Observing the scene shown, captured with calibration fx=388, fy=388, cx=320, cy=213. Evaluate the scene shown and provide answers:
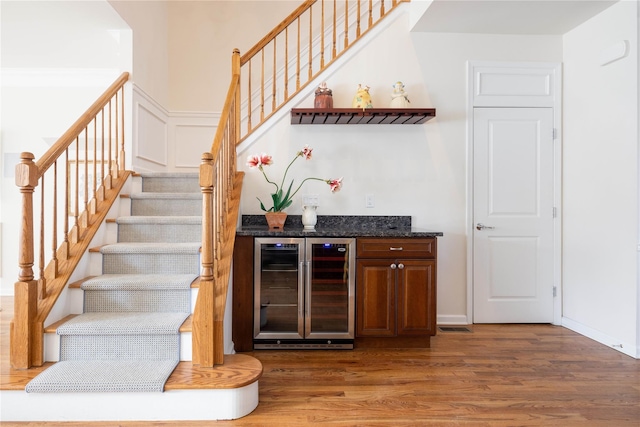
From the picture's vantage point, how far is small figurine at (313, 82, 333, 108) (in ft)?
10.9

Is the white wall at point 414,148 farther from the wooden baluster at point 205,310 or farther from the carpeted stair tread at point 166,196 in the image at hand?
the wooden baluster at point 205,310

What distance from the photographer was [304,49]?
4059 millimetres

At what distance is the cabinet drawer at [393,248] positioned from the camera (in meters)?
3.01

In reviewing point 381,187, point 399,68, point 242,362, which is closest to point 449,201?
point 381,187

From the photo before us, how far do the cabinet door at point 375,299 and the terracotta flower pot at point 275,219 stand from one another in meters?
0.74

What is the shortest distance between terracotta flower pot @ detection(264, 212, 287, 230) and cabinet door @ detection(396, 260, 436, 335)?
101cm

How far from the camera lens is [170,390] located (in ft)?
6.34

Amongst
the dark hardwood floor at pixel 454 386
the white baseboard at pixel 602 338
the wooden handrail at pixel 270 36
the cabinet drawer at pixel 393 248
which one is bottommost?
the dark hardwood floor at pixel 454 386

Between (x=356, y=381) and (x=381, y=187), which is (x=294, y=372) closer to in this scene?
(x=356, y=381)

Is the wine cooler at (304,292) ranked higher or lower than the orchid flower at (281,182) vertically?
lower

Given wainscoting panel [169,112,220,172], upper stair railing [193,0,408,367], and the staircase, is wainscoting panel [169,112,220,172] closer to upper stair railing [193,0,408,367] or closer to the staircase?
upper stair railing [193,0,408,367]

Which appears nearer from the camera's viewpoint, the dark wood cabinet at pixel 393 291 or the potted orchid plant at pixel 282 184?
the dark wood cabinet at pixel 393 291

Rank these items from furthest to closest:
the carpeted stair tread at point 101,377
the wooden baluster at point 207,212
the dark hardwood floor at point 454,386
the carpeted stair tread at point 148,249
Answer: the carpeted stair tread at point 148,249 → the wooden baluster at point 207,212 → the dark hardwood floor at point 454,386 → the carpeted stair tread at point 101,377

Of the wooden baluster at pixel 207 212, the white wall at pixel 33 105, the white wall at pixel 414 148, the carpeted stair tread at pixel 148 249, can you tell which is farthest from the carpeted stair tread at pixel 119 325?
the white wall at pixel 33 105
